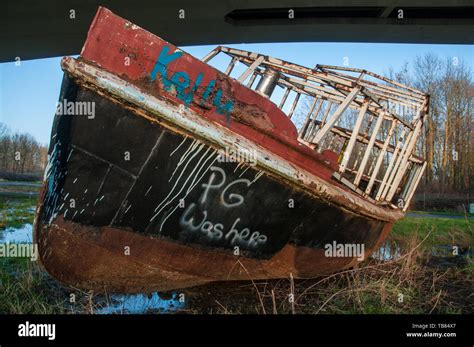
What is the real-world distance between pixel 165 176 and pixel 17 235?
14.4 ft

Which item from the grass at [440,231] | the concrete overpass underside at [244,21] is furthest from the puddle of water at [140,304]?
the grass at [440,231]

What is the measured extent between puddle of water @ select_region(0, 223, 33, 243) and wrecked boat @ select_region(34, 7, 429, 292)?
2972mm

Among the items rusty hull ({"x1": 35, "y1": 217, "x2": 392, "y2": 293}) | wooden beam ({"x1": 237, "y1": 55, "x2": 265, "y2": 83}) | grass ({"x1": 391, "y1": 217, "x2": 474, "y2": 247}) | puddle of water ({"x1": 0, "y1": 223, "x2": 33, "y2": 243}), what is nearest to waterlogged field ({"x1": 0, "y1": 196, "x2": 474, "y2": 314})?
rusty hull ({"x1": 35, "y1": 217, "x2": 392, "y2": 293})

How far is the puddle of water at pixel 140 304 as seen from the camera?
3129mm

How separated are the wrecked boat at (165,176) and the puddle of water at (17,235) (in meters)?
2.97

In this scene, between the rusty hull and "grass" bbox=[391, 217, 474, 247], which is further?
"grass" bbox=[391, 217, 474, 247]

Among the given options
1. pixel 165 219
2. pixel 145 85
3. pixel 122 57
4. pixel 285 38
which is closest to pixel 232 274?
pixel 165 219

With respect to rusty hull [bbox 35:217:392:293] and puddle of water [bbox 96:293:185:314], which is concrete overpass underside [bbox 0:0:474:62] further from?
puddle of water [bbox 96:293:185:314]

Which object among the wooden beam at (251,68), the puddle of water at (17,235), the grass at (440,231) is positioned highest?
the wooden beam at (251,68)

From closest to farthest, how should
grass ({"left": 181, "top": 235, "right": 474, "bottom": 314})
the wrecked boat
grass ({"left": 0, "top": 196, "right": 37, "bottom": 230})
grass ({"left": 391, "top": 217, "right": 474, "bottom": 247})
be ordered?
the wrecked boat, grass ({"left": 181, "top": 235, "right": 474, "bottom": 314}), grass ({"left": 0, "top": 196, "right": 37, "bottom": 230}), grass ({"left": 391, "top": 217, "right": 474, "bottom": 247})

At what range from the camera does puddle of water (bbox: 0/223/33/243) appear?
541 centimetres

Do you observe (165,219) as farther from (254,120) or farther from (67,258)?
(254,120)

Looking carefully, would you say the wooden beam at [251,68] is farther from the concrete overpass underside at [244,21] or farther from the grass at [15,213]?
the grass at [15,213]
